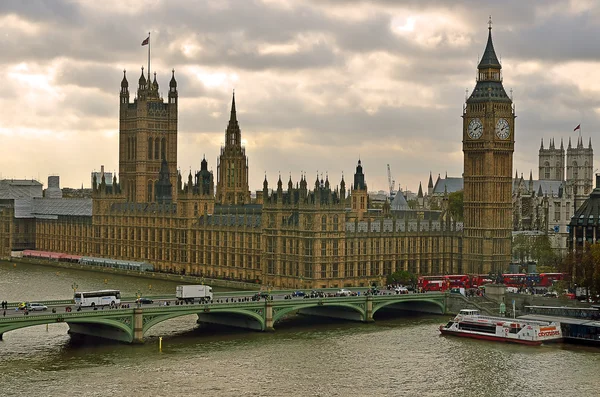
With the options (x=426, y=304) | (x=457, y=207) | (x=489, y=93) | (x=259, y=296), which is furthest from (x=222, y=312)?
(x=457, y=207)

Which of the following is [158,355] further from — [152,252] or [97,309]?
[152,252]

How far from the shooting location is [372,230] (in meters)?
130

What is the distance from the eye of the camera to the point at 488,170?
132 m

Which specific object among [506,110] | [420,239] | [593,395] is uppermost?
[506,110]

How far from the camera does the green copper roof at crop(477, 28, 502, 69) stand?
133875 mm

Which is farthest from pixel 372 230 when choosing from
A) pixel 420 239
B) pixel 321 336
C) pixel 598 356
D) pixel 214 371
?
pixel 214 371

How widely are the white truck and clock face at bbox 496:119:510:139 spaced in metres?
50.6

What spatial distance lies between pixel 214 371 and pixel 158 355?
683cm

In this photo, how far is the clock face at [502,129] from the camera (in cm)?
13212

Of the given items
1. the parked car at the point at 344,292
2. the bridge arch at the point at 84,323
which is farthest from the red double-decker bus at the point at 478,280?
the bridge arch at the point at 84,323

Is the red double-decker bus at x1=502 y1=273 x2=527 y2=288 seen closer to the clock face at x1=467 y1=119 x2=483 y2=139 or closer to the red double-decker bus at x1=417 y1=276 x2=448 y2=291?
the red double-decker bus at x1=417 y1=276 x2=448 y2=291

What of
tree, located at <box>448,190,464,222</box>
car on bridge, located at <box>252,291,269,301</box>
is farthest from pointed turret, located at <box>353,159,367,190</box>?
car on bridge, located at <box>252,291,269,301</box>

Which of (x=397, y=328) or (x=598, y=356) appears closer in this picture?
(x=598, y=356)

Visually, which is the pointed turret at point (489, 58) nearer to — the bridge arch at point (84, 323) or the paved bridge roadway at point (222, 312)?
the paved bridge roadway at point (222, 312)
